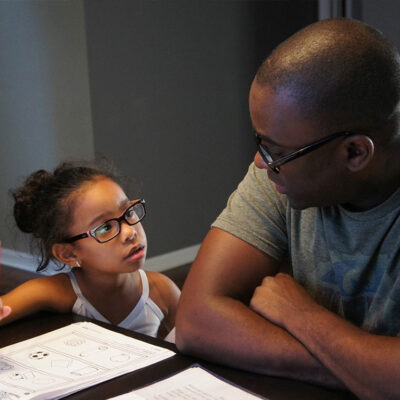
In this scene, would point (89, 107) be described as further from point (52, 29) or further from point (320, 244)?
point (320, 244)

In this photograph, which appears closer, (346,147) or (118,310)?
(346,147)

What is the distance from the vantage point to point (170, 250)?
4.03 metres

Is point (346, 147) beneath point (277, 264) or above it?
above

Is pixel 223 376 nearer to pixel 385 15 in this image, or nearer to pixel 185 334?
pixel 185 334

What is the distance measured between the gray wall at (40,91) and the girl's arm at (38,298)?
6.97ft

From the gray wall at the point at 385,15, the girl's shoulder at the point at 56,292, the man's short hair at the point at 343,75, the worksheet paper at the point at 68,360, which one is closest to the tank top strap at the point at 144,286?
the girl's shoulder at the point at 56,292

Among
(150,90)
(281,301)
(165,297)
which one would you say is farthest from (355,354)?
(150,90)

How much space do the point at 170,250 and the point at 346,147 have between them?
3109 millimetres

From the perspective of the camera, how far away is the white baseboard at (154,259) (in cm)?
391

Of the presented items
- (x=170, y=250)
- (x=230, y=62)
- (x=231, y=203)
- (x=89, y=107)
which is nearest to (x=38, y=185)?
(x=231, y=203)

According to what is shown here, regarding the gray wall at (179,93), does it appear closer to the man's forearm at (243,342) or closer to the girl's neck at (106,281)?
the girl's neck at (106,281)

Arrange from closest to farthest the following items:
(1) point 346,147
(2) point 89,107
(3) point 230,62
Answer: (1) point 346,147
(2) point 89,107
(3) point 230,62

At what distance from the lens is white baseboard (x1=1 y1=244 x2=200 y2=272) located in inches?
154

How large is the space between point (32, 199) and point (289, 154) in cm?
91
